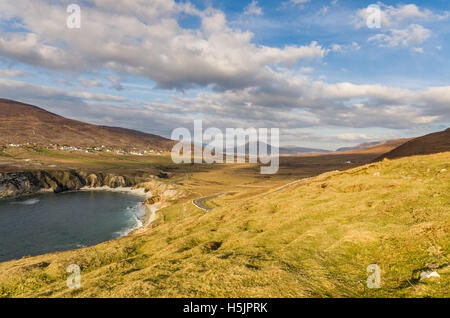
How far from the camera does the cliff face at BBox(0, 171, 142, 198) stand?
505ft

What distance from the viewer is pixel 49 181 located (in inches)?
6885

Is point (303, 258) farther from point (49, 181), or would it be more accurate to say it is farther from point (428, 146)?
point (49, 181)

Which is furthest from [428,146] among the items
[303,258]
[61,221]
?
[61,221]

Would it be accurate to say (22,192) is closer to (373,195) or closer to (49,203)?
(49,203)

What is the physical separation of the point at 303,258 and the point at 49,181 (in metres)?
205

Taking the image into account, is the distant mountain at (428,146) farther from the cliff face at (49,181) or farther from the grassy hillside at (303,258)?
the cliff face at (49,181)

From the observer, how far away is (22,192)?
15725 centimetres

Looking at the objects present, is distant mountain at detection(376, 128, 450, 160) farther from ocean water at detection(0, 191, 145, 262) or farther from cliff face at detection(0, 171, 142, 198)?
cliff face at detection(0, 171, 142, 198)

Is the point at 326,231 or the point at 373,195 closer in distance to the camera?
the point at 326,231

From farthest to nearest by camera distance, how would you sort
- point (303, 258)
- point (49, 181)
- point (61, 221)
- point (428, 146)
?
point (49, 181) < point (61, 221) < point (428, 146) < point (303, 258)

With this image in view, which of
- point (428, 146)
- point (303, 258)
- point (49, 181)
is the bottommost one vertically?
point (49, 181)

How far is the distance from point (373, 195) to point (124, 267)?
3492cm

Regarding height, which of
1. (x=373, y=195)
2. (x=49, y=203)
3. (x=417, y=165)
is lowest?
(x=49, y=203)
